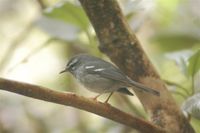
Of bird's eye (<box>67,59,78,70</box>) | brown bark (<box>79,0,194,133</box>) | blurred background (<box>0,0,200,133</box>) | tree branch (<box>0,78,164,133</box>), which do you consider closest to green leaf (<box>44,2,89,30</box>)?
blurred background (<box>0,0,200,133</box>)

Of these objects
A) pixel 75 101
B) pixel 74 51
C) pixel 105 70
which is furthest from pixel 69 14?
pixel 74 51

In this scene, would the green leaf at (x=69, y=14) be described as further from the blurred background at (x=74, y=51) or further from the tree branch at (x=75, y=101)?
the tree branch at (x=75, y=101)

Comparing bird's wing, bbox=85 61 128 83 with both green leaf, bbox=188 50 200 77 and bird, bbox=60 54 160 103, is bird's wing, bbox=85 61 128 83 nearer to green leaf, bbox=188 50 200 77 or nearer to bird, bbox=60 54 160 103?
bird, bbox=60 54 160 103

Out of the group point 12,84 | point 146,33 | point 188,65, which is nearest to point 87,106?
point 12,84

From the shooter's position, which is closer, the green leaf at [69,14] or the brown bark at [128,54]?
the brown bark at [128,54]

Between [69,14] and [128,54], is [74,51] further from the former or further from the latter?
[128,54]

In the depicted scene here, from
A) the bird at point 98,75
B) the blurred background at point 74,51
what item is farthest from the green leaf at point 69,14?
the bird at point 98,75

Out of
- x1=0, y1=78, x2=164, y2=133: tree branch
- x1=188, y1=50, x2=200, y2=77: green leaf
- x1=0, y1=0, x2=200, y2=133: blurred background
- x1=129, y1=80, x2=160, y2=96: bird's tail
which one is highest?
x1=0, y1=78, x2=164, y2=133: tree branch

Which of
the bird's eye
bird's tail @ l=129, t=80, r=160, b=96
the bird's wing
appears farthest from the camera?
the bird's eye
